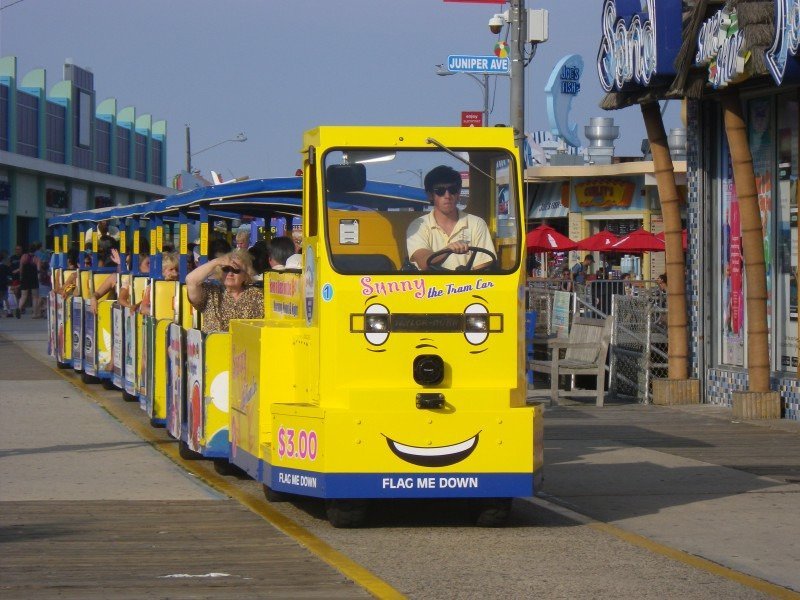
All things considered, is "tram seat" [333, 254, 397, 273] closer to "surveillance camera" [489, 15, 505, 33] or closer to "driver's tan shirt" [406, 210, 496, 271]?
"driver's tan shirt" [406, 210, 496, 271]

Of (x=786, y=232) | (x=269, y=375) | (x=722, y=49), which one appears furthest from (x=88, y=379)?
(x=269, y=375)

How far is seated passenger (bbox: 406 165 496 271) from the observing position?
9172 mm

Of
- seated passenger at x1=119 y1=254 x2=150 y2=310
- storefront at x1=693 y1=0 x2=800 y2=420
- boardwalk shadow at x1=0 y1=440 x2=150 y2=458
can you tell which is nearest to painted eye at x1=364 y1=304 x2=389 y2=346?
boardwalk shadow at x1=0 y1=440 x2=150 y2=458

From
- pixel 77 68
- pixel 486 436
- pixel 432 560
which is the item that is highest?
pixel 77 68

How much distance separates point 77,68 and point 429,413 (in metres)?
67.0

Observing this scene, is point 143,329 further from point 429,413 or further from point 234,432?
point 429,413

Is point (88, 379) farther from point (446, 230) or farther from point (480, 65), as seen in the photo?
point (446, 230)

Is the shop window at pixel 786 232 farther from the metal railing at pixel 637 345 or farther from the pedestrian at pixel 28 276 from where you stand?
the pedestrian at pixel 28 276

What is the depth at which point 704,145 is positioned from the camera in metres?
18.4

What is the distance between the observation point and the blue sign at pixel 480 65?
63.1ft

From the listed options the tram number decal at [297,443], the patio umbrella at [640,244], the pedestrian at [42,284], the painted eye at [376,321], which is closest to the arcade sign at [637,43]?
the painted eye at [376,321]

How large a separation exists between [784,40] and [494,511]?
7.19m

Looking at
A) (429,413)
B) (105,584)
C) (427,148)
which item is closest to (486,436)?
(429,413)

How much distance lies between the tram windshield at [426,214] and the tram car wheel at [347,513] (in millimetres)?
1450
